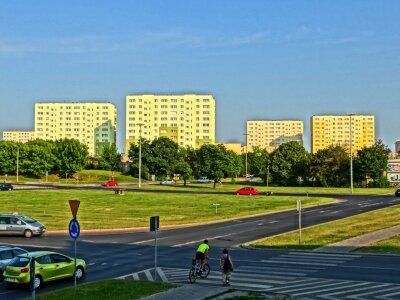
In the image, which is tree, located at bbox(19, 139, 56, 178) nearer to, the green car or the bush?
the bush

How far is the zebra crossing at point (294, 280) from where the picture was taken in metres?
18.8

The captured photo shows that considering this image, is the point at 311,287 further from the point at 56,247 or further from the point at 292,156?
the point at 292,156

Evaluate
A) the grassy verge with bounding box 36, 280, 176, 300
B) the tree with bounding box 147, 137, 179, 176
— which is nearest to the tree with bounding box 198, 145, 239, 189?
the tree with bounding box 147, 137, 179, 176

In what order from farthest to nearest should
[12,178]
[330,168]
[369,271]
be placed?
[12,178], [330,168], [369,271]

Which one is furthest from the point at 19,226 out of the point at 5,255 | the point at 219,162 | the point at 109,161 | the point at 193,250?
the point at 109,161

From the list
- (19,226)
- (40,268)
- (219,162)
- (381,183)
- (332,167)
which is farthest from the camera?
(332,167)

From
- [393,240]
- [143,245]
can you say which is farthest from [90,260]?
[393,240]

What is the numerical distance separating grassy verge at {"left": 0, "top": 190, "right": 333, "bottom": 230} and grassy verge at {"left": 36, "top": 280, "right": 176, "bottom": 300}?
79.3 ft

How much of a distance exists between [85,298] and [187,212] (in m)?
36.2

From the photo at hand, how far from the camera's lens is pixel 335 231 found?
38.6 meters

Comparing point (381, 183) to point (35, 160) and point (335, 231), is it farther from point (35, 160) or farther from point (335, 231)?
point (35, 160)

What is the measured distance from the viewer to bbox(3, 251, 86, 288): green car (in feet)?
67.1

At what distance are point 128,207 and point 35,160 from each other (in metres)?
76.5

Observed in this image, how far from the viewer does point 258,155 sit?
176 metres
